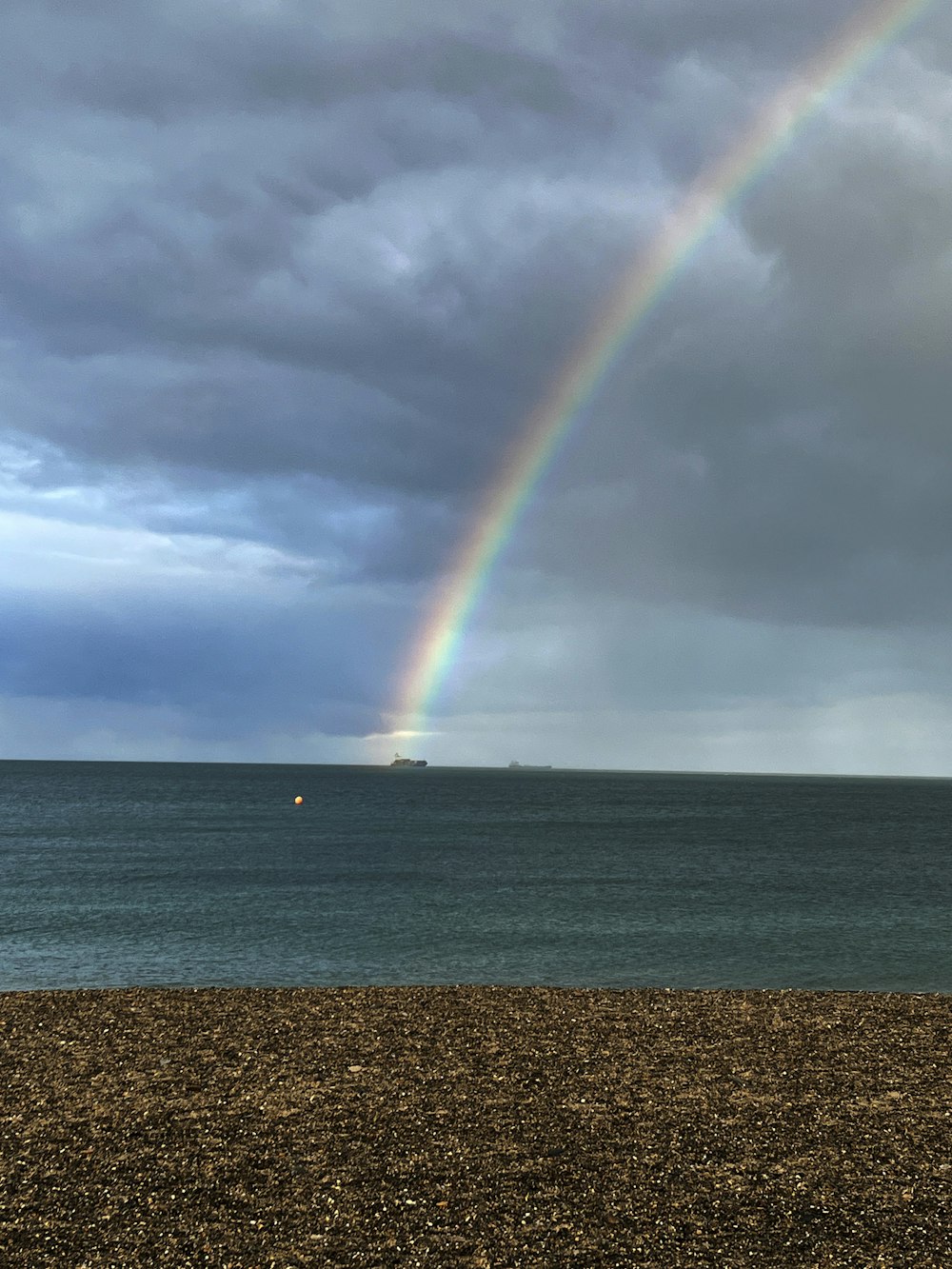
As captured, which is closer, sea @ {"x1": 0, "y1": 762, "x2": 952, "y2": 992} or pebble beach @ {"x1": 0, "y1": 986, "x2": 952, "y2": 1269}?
pebble beach @ {"x1": 0, "y1": 986, "x2": 952, "y2": 1269}

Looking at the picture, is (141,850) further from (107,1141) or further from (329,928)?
(107,1141)

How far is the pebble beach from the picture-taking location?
8.91 metres

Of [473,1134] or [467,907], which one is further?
[467,907]

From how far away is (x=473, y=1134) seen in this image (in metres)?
11.2

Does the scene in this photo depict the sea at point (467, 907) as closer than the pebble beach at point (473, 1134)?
No

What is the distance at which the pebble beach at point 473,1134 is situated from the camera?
8914mm

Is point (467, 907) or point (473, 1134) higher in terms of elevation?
point (473, 1134)

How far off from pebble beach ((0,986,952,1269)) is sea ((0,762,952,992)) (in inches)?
412

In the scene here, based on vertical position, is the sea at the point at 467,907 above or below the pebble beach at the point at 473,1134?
below

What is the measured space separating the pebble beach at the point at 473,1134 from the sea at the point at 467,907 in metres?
10.5

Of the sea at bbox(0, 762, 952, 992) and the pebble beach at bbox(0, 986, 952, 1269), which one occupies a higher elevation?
the pebble beach at bbox(0, 986, 952, 1269)

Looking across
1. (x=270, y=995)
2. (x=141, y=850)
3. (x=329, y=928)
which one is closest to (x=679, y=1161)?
(x=270, y=995)

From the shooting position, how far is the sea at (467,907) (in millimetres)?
28188

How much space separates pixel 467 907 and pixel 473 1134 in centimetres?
3128
